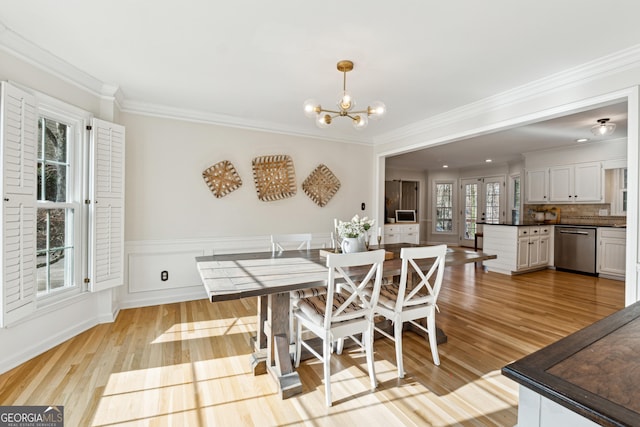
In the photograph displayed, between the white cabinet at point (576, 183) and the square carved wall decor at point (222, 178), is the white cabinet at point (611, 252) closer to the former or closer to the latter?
the white cabinet at point (576, 183)

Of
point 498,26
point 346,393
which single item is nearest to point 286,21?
point 498,26

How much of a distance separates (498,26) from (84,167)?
3.68m

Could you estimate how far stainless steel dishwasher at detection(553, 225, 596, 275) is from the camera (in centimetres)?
531

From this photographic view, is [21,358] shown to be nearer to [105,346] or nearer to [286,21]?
A: [105,346]

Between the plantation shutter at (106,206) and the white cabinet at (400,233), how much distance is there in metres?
4.39

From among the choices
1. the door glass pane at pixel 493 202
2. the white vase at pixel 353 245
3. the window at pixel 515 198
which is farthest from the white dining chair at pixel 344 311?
the door glass pane at pixel 493 202

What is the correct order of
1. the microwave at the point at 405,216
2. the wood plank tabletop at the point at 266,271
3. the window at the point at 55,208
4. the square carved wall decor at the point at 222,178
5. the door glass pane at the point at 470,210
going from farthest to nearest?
1. the door glass pane at the point at 470,210
2. the microwave at the point at 405,216
3. the square carved wall decor at the point at 222,178
4. the window at the point at 55,208
5. the wood plank tabletop at the point at 266,271

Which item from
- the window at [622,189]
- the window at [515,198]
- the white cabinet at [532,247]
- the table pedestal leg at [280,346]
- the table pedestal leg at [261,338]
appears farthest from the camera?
the window at [515,198]

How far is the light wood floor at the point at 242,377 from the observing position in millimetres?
1782

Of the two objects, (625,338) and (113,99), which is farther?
(113,99)

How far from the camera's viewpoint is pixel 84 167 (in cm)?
295

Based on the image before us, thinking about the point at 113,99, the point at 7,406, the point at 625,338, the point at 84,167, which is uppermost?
the point at 113,99

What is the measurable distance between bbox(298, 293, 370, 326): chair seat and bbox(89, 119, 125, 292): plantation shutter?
216 centimetres

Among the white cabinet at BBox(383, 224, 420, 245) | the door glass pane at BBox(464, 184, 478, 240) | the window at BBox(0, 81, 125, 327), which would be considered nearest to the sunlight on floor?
the window at BBox(0, 81, 125, 327)
